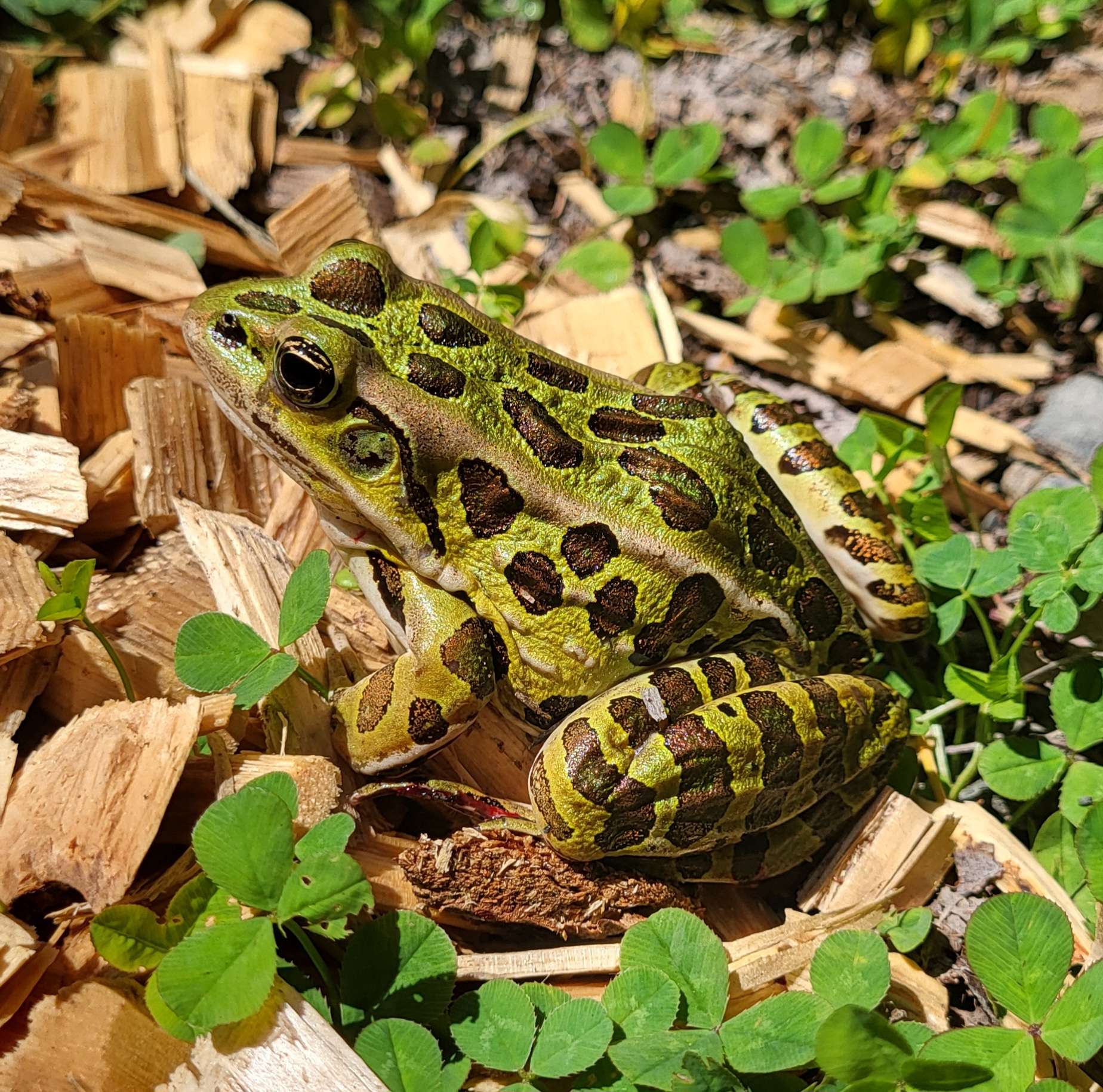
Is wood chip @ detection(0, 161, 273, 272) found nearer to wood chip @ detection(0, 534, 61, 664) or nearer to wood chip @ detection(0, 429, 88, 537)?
wood chip @ detection(0, 429, 88, 537)

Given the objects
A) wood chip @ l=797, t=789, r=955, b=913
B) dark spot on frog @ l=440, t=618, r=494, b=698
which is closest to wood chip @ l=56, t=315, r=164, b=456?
dark spot on frog @ l=440, t=618, r=494, b=698

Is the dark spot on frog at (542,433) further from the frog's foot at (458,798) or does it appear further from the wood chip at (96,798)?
the wood chip at (96,798)

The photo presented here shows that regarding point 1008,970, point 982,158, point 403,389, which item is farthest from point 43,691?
point 982,158

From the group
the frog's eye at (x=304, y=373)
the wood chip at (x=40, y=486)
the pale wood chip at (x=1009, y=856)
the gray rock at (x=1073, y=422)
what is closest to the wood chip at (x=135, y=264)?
the wood chip at (x=40, y=486)

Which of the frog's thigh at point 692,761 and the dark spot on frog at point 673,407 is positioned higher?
the dark spot on frog at point 673,407

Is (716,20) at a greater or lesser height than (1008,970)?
greater

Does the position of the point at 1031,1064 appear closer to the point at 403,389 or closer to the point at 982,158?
the point at 403,389
